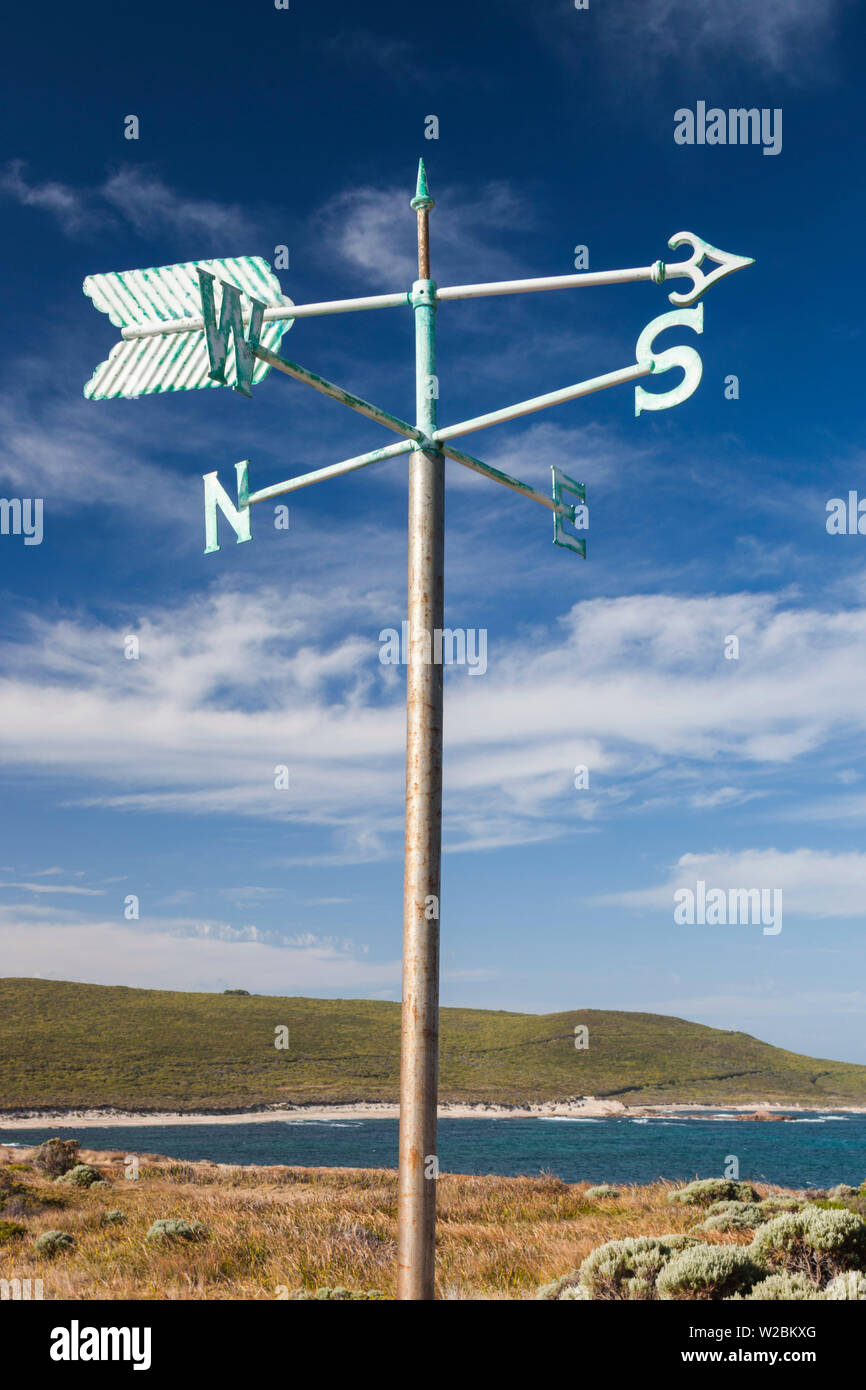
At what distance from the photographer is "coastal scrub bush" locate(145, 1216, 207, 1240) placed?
13.1 metres

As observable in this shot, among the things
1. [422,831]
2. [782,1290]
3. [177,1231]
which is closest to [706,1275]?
[782,1290]

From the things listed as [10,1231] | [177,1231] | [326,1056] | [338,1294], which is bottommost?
[326,1056]

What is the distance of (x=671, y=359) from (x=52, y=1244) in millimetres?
13869

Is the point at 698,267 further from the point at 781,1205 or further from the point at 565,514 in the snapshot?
the point at 781,1205

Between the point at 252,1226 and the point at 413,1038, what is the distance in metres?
10.0

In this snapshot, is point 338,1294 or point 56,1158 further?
point 56,1158

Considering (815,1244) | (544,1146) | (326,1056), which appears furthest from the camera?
(326,1056)

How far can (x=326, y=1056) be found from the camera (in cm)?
12631

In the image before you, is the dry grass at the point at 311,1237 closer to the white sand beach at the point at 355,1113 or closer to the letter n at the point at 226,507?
the letter n at the point at 226,507

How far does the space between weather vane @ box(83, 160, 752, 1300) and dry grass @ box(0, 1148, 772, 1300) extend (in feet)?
16.1

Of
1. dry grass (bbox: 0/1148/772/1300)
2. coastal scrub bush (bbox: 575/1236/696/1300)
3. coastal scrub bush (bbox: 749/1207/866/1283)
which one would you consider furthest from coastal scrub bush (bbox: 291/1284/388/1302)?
coastal scrub bush (bbox: 749/1207/866/1283)

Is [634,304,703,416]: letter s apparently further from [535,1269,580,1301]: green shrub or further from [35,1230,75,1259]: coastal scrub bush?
[35,1230,75,1259]: coastal scrub bush
